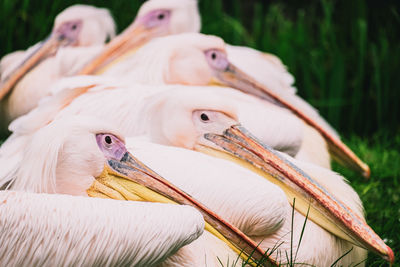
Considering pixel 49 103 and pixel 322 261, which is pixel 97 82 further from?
pixel 322 261

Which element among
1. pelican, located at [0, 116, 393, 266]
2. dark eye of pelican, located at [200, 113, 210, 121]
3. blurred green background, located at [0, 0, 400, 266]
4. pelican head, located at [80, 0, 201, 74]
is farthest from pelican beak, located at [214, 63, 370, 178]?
pelican, located at [0, 116, 393, 266]

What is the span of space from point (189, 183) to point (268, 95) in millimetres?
1572

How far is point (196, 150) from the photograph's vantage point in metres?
3.14

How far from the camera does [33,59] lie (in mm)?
4645

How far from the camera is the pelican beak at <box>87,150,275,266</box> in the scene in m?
2.48

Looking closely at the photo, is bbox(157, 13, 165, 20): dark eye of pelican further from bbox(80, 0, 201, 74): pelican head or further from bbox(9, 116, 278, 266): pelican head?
bbox(9, 116, 278, 266): pelican head

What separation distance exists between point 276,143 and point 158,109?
24.4 inches

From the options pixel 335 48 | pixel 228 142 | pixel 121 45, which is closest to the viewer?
pixel 228 142

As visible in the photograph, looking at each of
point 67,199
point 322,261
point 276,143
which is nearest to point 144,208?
point 67,199

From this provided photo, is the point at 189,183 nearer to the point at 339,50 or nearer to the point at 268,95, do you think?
the point at 268,95

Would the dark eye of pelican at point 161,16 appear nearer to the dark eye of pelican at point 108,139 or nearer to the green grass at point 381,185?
the green grass at point 381,185

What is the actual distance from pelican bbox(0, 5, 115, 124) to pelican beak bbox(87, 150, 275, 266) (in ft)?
6.81

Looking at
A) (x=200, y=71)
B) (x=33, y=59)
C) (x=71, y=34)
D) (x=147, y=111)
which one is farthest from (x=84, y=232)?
(x=71, y=34)

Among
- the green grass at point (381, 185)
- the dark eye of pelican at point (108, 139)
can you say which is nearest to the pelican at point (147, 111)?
the green grass at point (381, 185)
